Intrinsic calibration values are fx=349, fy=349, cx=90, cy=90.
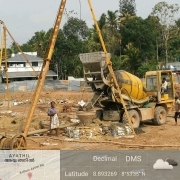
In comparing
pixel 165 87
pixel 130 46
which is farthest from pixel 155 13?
pixel 165 87

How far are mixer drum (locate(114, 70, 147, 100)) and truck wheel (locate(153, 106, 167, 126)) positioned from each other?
0.98 m

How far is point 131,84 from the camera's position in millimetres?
15750

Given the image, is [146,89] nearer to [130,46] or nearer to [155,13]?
[130,46]

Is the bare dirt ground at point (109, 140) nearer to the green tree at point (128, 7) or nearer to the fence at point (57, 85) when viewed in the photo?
the fence at point (57, 85)

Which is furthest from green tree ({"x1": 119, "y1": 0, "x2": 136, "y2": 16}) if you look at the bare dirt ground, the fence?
the bare dirt ground

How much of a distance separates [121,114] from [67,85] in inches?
1096

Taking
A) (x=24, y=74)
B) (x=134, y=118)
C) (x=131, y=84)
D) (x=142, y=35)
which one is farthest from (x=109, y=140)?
(x=24, y=74)

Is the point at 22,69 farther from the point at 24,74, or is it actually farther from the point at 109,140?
the point at 109,140

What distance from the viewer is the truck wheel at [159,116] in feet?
55.4

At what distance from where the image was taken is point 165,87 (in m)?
17.1

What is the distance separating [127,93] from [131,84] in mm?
496

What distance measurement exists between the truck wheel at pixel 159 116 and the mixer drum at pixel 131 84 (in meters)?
0.98
